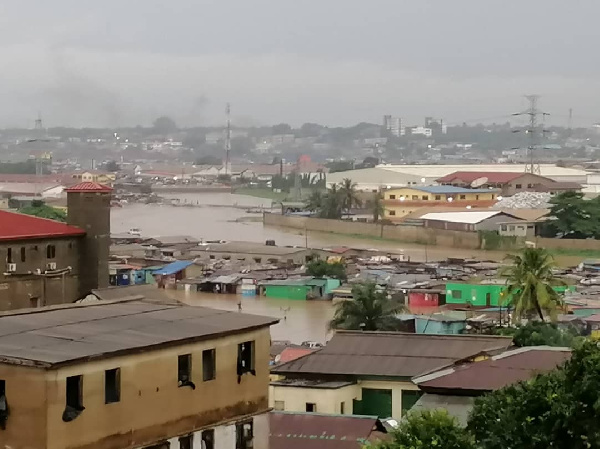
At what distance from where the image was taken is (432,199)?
96.9 feet

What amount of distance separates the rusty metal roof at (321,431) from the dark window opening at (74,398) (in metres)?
1.55

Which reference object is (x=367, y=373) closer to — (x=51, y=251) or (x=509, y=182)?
(x=51, y=251)

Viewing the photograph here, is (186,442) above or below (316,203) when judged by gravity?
above

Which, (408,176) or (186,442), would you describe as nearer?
(186,442)

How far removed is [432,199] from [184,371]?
26588 mm

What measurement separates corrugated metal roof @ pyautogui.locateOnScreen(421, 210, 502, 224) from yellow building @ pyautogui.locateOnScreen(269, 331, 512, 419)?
17321 millimetres

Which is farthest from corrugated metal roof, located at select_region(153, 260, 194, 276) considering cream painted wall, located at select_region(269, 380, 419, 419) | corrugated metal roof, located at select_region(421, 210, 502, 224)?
cream painted wall, located at select_region(269, 380, 419, 419)

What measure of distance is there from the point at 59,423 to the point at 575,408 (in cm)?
131

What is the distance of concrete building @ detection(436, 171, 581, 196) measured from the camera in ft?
103

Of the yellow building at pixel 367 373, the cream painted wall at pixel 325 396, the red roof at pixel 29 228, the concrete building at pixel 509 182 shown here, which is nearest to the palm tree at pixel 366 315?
the red roof at pixel 29 228

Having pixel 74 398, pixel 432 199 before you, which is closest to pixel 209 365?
pixel 74 398

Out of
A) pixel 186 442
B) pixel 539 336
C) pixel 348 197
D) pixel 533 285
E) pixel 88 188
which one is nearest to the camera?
pixel 186 442

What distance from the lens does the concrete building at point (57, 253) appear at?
6992mm

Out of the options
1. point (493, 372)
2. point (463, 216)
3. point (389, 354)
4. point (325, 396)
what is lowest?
point (463, 216)
